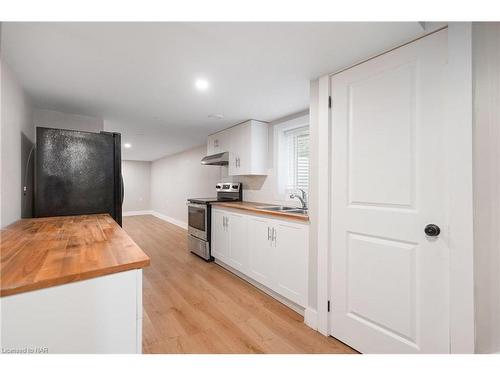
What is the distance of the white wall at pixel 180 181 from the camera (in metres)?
5.23

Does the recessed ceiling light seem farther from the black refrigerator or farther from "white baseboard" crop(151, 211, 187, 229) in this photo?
"white baseboard" crop(151, 211, 187, 229)

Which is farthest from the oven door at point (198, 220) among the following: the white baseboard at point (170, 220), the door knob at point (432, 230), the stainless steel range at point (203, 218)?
the door knob at point (432, 230)

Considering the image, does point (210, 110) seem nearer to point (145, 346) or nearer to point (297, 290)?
point (297, 290)

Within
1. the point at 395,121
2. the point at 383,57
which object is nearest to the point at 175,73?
the point at 383,57

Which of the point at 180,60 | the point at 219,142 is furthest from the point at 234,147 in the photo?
the point at 180,60

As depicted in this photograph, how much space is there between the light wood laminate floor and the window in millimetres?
1328

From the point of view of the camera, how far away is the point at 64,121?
281 cm

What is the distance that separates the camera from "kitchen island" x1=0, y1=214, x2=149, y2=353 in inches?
30.5

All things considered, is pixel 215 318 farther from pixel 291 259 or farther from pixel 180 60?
pixel 180 60

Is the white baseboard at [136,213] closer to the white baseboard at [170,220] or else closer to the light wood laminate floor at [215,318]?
the white baseboard at [170,220]

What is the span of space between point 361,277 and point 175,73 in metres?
2.03

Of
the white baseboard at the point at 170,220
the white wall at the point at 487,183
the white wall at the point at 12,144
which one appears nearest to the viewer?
the white wall at the point at 487,183

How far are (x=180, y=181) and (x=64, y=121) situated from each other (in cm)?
375

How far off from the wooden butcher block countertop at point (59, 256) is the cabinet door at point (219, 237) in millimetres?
1713
